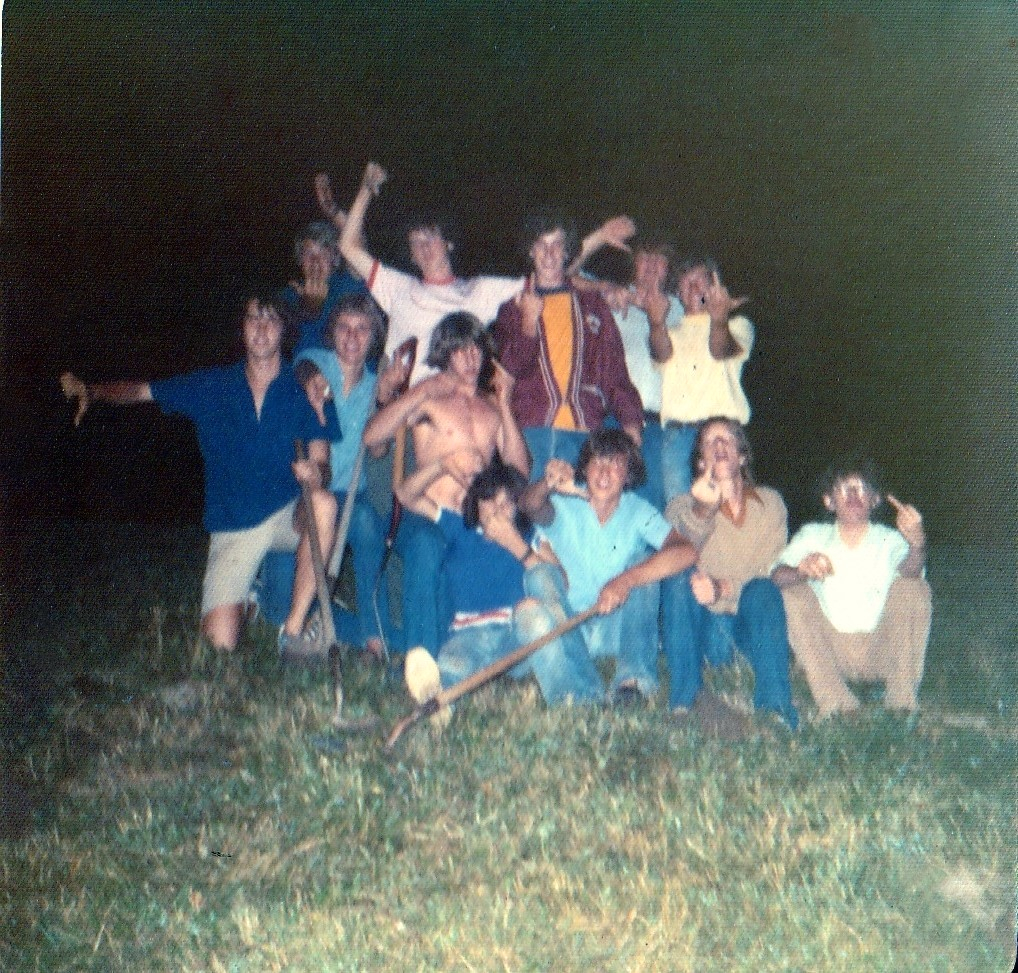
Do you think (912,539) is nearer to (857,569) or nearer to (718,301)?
(857,569)

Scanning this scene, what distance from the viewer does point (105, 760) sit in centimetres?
511

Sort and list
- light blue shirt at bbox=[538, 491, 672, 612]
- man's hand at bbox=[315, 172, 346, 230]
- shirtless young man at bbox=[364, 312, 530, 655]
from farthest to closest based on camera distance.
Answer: man's hand at bbox=[315, 172, 346, 230] → shirtless young man at bbox=[364, 312, 530, 655] → light blue shirt at bbox=[538, 491, 672, 612]

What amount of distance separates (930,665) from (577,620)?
5.55 feet

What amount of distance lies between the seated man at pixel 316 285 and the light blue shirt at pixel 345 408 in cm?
9

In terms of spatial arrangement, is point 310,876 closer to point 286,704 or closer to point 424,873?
point 424,873

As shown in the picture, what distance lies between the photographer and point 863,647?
560 cm

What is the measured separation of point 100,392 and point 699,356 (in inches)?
102

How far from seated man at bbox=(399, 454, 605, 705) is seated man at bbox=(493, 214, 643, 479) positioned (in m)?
0.42

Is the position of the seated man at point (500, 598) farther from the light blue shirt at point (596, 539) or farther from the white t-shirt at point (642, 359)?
the white t-shirt at point (642, 359)

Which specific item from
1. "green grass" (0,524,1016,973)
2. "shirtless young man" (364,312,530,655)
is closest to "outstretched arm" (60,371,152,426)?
"green grass" (0,524,1016,973)

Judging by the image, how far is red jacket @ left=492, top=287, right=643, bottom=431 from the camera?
6051mm

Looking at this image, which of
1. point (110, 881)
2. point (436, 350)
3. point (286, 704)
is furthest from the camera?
point (436, 350)

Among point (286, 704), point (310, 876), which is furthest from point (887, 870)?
point (286, 704)

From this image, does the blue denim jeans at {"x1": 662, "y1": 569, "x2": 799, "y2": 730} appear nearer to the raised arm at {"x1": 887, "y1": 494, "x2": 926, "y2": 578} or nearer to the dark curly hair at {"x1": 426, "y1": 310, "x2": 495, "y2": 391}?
the raised arm at {"x1": 887, "y1": 494, "x2": 926, "y2": 578}
